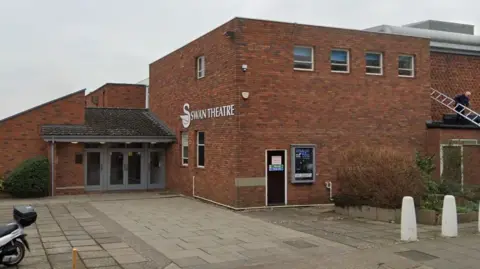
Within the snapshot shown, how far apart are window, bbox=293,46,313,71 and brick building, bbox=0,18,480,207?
37 mm

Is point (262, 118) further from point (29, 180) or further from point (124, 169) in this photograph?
point (29, 180)

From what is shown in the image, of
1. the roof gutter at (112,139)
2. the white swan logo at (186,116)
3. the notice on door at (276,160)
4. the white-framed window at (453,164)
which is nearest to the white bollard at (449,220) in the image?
the white-framed window at (453,164)

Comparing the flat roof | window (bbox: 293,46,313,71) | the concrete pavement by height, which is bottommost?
the concrete pavement

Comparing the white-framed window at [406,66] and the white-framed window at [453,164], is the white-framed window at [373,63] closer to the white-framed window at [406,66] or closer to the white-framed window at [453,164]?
the white-framed window at [406,66]

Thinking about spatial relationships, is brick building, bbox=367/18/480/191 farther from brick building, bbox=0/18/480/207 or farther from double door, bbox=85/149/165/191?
double door, bbox=85/149/165/191

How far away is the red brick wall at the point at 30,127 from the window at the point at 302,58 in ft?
34.8

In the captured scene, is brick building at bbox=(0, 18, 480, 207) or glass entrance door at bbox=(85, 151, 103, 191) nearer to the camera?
brick building at bbox=(0, 18, 480, 207)

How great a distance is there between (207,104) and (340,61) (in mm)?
5315

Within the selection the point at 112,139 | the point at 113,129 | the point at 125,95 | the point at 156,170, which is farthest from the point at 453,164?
the point at 125,95

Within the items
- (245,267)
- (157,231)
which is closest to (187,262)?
(245,267)

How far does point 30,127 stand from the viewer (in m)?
21.9

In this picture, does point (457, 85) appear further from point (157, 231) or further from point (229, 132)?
point (157, 231)

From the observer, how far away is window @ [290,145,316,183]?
17.5 metres

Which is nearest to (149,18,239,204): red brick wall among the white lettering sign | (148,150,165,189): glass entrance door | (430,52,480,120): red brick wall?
the white lettering sign
